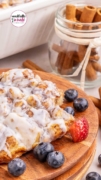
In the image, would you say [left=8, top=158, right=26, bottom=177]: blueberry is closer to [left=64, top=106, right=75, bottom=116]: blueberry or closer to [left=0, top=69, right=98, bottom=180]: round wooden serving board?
[left=0, top=69, right=98, bottom=180]: round wooden serving board

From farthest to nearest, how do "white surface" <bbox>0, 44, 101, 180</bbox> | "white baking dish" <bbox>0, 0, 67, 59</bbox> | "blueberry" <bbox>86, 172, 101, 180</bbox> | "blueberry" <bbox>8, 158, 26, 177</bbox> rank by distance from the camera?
"white surface" <bbox>0, 44, 101, 180</bbox>, "white baking dish" <bbox>0, 0, 67, 59</bbox>, "blueberry" <bbox>86, 172, 101, 180</bbox>, "blueberry" <bbox>8, 158, 26, 177</bbox>

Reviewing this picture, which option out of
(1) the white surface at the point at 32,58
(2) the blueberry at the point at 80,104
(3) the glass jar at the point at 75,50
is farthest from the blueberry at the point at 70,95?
(1) the white surface at the point at 32,58

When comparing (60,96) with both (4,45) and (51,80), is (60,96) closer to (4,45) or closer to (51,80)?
(51,80)

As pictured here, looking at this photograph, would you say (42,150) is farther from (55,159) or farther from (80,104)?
(80,104)

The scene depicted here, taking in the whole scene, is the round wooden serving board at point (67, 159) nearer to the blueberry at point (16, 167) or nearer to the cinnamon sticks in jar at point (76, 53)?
the blueberry at point (16, 167)

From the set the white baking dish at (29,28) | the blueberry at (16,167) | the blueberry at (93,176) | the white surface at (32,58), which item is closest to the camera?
the blueberry at (16,167)

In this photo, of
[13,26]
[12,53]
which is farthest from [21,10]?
[12,53]

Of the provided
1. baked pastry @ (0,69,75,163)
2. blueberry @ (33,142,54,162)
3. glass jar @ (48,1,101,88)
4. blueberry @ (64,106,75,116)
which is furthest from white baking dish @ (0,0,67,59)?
blueberry @ (33,142,54,162)

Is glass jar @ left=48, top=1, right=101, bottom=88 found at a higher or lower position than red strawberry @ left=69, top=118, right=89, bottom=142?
lower
